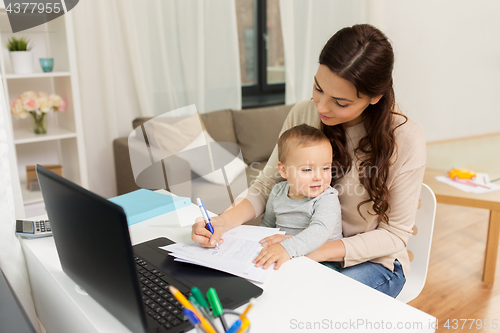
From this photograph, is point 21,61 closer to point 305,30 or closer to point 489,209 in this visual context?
point 305,30

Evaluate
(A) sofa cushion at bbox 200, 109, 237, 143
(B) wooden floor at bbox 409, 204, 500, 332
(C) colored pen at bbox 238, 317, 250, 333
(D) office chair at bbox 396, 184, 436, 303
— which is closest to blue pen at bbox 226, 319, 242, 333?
(C) colored pen at bbox 238, 317, 250, 333

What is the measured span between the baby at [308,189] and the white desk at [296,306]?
0.21 meters

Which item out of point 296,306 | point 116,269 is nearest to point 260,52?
point 296,306

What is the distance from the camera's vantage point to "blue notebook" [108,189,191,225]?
1.24 m

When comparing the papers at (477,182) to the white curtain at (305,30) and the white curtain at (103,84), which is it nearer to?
the white curtain at (305,30)

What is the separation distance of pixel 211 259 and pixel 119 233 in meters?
0.39

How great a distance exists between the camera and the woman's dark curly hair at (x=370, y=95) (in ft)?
3.54

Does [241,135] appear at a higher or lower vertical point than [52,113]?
lower

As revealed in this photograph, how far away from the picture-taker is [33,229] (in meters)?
1.12

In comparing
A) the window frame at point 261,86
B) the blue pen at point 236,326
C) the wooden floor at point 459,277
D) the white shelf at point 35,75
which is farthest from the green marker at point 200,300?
the window frame at point 261,86

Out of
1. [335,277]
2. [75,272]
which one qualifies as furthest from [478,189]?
[75,272]

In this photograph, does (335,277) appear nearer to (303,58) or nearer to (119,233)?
(119,233)

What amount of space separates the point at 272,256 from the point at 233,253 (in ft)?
0.33

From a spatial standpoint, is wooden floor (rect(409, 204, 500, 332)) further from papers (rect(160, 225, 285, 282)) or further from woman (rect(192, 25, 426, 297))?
papers (rect(160, 225, 285, 282))
